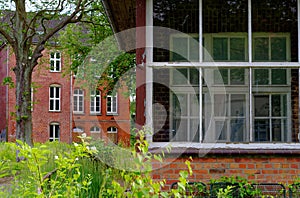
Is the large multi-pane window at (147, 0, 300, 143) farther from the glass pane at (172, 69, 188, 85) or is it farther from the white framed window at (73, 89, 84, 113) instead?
the white framed window at (73, 89, 84, 113)

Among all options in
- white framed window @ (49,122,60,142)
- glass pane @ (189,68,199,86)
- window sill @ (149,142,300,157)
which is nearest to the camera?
window sill @ (149,142,300,157)

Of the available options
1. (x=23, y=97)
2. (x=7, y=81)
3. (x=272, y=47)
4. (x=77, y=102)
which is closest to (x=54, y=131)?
(x=77, y=102)

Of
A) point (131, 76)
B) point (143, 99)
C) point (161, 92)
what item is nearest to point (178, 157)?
point (143, 99)

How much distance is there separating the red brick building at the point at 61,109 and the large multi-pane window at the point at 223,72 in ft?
59.2

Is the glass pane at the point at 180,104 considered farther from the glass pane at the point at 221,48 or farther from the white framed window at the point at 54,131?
the white framed window at the point at 54,131

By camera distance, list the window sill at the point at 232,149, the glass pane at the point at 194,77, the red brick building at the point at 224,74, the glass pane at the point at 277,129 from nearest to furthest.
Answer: the window sill at the point at 232,149
the glass pane at the point at 277,129
the red brick building at the point at 224,74
the glass pane at the point at 194,77

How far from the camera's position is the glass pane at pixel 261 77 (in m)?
8.45

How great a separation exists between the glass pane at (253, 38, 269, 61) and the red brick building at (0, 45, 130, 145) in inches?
728

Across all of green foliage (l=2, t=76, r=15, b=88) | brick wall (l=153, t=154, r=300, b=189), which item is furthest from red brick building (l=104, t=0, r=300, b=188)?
green foliage (l=2, t=76, r=15, b=88)

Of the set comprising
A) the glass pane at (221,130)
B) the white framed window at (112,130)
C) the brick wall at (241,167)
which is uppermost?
the glass pane at (221,130)

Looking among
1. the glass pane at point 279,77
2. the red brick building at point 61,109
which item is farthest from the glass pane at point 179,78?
the red brick building at point 61,109

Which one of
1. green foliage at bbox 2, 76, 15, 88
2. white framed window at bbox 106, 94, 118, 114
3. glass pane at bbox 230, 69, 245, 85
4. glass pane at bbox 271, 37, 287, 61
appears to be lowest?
white framed window at bbox 106, 94, 118, 114

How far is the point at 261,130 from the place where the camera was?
8125mm

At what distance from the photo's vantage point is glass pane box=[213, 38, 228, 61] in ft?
28.7
